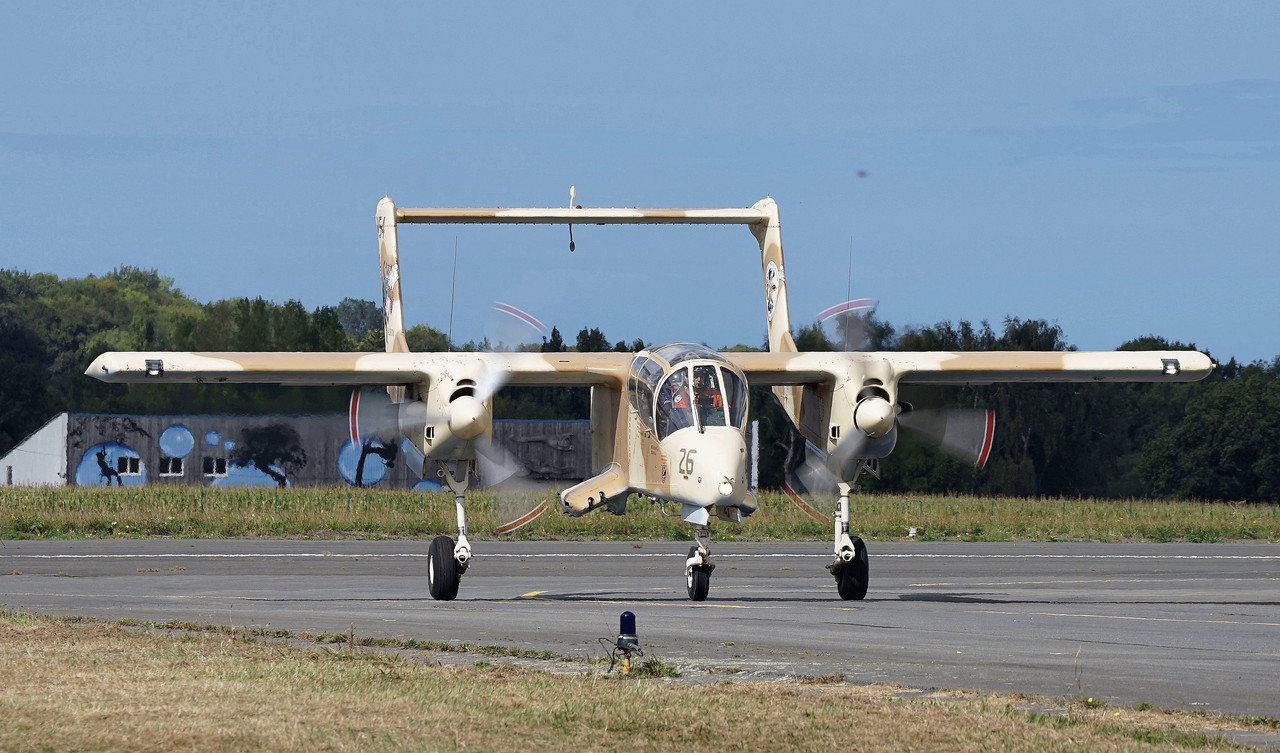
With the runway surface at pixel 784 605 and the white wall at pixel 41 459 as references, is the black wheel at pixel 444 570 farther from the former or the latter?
the white wall at pixel 41 459

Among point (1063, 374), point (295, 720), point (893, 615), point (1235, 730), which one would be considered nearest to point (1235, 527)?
point (1063, 374)

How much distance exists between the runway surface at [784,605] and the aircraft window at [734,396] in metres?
2.64

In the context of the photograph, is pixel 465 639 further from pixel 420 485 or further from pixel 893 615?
A: pixel 420 485

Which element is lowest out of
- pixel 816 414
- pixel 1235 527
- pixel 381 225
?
pixel 1235 527

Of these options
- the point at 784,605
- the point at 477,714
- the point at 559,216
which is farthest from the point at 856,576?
the point at 477,714

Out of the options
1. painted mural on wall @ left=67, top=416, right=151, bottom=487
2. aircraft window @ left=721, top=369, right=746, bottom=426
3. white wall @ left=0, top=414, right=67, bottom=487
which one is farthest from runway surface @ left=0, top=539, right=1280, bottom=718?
white wall @ left=0, top=414, right=67, bottom=487

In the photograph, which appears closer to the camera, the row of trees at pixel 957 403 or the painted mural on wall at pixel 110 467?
the row of trees at pixel 957 403

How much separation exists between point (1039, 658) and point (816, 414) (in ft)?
29.4

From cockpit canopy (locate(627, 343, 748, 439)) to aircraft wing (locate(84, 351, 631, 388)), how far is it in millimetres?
1511

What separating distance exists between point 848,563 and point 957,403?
39916mm

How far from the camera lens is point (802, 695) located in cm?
1084

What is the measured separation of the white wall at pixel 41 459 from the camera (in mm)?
60688

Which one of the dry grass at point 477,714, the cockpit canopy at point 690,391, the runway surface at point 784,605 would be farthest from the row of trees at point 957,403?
the dry grass at point 477,714

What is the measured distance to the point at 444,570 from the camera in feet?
67.7
